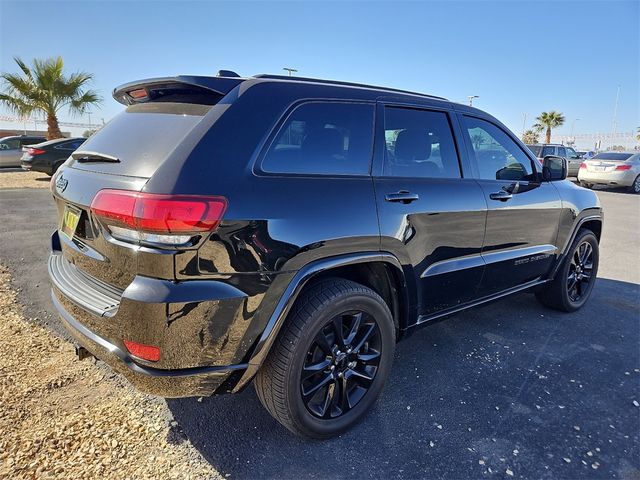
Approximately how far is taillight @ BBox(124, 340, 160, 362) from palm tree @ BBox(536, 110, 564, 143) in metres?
50.0

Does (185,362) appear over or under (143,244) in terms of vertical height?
under

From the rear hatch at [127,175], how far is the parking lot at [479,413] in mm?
1086

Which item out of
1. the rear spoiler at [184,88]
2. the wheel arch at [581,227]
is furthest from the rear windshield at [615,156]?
the rear spoiler at [184,88]

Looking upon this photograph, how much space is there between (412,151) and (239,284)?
1.53m

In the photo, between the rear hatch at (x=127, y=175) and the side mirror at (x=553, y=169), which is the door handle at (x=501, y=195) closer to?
the side mirror at (x=553, y=169)

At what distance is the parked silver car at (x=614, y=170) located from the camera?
16.2m

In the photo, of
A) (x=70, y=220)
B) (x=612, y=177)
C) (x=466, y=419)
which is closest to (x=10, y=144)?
(x=70, y=220)

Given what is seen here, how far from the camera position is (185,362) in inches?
72.9

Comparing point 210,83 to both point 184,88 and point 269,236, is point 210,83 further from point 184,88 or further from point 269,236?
point 269,236

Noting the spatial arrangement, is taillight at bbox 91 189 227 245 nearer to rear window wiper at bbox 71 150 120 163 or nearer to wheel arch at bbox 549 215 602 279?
rear window wiper at bbox 71 150 120 163

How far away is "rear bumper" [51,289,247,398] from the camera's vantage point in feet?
6.07

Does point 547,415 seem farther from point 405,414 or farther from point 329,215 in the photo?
point 329,215

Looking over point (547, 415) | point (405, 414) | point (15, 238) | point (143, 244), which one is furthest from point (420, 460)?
point (15, 238)

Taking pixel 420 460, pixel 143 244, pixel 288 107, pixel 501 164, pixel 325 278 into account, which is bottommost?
pixel 420 460
